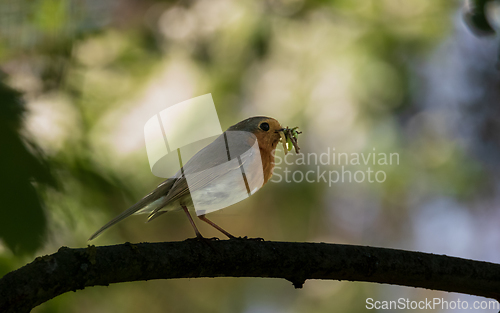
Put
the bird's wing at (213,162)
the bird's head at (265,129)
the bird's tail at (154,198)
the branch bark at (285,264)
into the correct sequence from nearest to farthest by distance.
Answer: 1. the branch bark at (285,264)
2. the bird's tail at (154,198)
3. the bird's wing at (213,162)
4. the bird's head at (265,129)

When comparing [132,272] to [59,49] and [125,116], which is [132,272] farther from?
[125,116]

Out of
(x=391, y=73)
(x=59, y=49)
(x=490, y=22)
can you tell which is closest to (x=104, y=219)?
(x=59, y=49)

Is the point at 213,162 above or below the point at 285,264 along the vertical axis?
above

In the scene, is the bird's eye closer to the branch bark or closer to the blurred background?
the blurred background

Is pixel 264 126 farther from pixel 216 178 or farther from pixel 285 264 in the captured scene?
pixel 285 264

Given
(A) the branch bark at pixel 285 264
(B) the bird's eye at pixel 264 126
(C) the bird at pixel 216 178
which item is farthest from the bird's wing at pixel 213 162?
(A) the branch bark at pixel 285 264

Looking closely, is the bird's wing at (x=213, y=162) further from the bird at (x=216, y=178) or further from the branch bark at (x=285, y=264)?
the branch bark at (x=285, y=264)

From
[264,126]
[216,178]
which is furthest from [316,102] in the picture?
→ [216,178]
